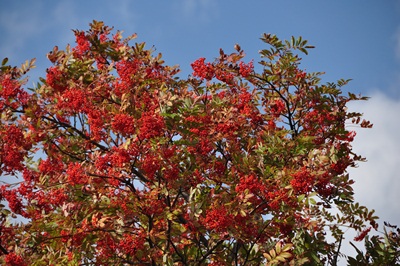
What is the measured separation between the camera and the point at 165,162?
7.91 metres

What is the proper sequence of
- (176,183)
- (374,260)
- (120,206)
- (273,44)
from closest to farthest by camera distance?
(120,206) < (176,183) < (374,260) < (273,44)

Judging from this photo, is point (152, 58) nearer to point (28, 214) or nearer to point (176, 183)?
point (176, 183)

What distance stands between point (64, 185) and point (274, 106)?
4.72 meters

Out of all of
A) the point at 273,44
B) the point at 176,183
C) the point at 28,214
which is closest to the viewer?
the point at 176,183

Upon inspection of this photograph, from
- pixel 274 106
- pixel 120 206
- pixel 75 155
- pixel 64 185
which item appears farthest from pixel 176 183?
pixel 274 106

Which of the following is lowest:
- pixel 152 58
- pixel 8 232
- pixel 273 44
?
pixel 8 232

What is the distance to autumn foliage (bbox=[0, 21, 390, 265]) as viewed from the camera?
25.3 feet

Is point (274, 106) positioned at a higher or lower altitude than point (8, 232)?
higher

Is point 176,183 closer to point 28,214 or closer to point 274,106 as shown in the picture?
point 28,214

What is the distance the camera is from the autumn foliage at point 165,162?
771 centimetres

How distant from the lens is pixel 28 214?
355 inches

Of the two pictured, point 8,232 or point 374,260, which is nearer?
point 8,232

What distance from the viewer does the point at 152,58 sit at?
→ 10.0m

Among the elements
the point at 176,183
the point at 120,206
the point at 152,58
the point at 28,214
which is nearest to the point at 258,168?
the point at 176,183
